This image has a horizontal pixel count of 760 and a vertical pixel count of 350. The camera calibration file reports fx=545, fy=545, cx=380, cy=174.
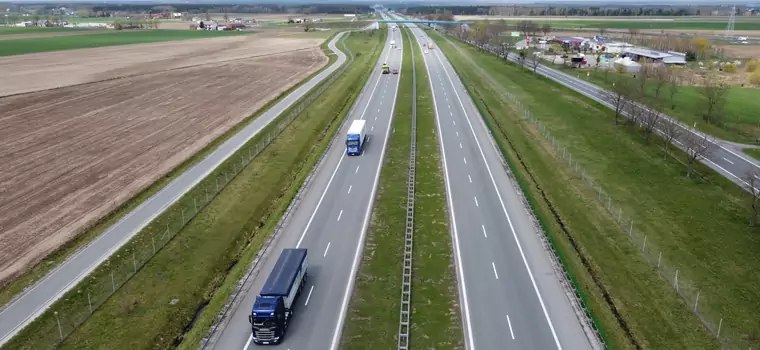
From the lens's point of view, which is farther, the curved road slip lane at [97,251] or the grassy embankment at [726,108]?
the grassy embankment at [726,108]

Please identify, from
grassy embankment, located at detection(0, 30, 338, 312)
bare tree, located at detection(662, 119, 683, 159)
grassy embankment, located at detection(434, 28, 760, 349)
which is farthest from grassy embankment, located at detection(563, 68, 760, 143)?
grassy embankment, located at detection(0, 30, 338, 312)

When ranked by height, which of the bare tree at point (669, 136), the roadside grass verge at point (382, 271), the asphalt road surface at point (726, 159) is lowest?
the roadside grass verge at point (382, 271)

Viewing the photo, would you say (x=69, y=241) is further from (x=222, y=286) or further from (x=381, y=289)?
(x=381, y=289)

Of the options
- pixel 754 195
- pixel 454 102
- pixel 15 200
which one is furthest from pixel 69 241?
pixel 454 102

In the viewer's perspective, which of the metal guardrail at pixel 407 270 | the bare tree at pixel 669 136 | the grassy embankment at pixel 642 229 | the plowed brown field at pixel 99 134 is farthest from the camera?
the bare tree at pixel 669 136

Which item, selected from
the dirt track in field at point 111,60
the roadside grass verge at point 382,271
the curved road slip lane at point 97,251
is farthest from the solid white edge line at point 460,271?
the dirt track in field at point 111,60

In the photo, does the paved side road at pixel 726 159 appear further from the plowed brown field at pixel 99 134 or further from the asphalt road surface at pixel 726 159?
the plowed brown field at pixel 99 134
